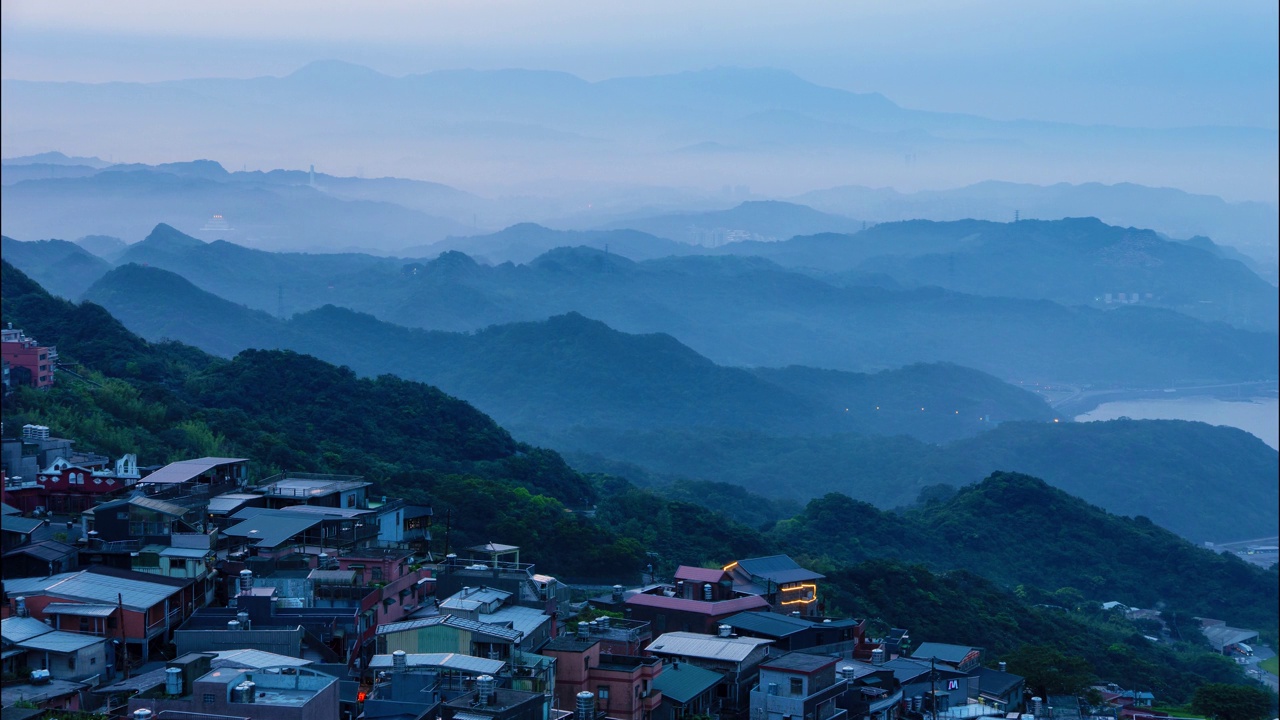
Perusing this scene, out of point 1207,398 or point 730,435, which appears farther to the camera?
point 1207,398

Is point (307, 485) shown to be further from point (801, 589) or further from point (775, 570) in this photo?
point (801, 589)

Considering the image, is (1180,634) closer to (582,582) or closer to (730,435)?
(582,582)

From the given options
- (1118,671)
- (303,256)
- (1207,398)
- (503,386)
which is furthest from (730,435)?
(303,256)

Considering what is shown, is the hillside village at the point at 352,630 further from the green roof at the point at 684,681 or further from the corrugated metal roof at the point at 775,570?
the corrugated metal roof at the point at 775,570

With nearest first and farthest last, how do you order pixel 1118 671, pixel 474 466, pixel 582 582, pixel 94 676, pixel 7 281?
pixel 94 676 < pixel 582 582 < pixel 1118 671 < pixel 474 466 < pixel 7 281

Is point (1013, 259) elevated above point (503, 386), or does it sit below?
above

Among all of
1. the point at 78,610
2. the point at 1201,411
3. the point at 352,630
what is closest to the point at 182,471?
the point at 78,610

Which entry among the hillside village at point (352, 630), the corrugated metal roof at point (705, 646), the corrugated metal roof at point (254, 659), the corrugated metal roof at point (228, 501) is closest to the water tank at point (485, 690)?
the hillside village at point (352, 630)
